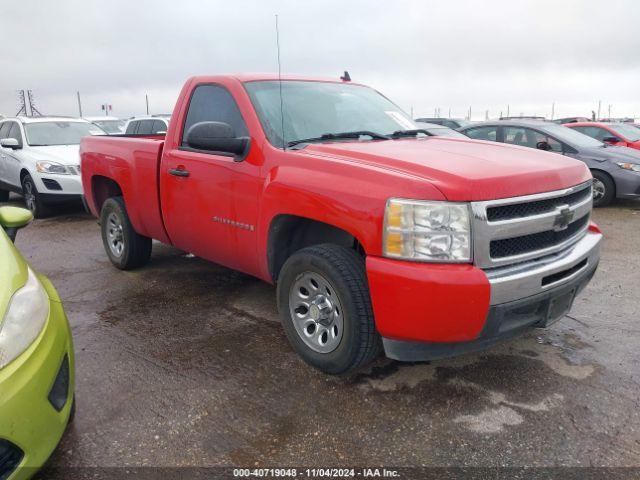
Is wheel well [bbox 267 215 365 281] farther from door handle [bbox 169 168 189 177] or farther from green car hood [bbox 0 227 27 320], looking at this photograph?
green car hood [bbox 0 227 27 320]

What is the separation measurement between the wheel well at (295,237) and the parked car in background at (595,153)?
21.6 feet

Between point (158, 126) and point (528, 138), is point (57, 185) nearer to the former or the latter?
point (158, 126)

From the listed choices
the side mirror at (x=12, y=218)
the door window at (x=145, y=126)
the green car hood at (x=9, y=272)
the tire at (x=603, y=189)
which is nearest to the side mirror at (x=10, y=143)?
the door window at (x=145, y=126)

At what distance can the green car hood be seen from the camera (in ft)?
7.07

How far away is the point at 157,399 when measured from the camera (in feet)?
9.80

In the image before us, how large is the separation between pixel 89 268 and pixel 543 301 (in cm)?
470

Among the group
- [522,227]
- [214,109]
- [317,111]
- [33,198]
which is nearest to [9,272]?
[214,109]

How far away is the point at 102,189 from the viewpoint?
18.5 feet

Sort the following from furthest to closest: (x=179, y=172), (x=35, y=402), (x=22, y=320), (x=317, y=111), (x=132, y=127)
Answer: (x=132, y=127), (x=179, y=172), (x=317, y=111), (x=22, y=320), (x=35, y=402)

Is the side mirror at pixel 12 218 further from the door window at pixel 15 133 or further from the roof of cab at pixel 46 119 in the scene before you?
the roof of cab at pixel 46 119

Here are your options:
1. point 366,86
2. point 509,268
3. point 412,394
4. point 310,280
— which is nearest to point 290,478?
point 412,394

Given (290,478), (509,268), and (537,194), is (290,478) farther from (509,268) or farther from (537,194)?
(537,194)

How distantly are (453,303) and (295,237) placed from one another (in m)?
1.28

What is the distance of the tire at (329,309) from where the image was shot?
9.41 ft
